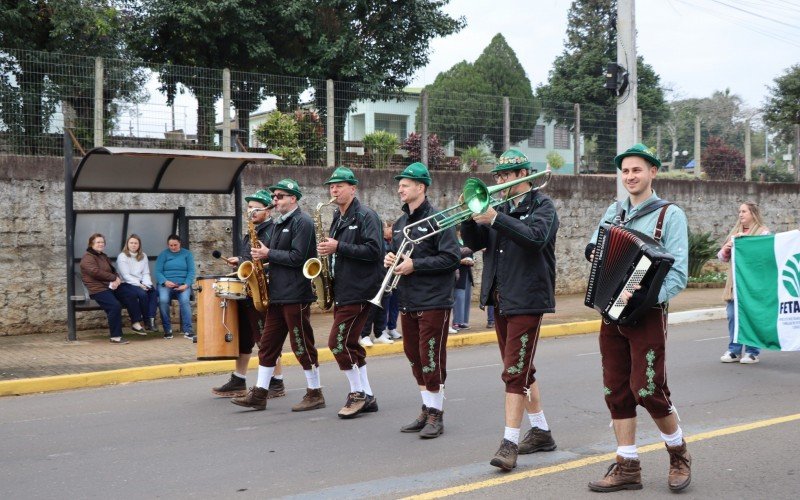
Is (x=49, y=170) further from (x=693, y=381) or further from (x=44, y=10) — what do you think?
(x=693, y=381)

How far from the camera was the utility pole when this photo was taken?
49.9 ft

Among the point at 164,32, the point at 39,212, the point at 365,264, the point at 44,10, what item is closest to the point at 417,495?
the point at 365,264

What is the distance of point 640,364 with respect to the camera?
5.12 meters

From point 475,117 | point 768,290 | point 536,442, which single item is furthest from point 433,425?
point 475,117

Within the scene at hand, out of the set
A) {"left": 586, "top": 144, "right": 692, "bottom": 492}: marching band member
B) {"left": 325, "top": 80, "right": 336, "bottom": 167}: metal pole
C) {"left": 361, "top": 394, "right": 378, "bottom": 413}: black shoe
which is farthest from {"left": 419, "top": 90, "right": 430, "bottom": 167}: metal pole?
{"left": 586, "top": 144, "right": 692, "bottom": 492}: marching band member

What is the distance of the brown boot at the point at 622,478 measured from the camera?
5.36 m

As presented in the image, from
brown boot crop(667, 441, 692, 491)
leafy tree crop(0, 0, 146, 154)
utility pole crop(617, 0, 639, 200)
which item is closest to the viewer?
brown boot crop(667, 441, 692, 491)

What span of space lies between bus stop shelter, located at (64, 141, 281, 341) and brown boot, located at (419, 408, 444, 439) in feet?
21.5

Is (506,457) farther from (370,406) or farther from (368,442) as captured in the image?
(370,406)

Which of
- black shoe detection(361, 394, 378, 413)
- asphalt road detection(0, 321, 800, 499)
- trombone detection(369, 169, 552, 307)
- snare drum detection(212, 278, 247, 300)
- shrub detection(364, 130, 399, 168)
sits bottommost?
asphalt road detection(0, 321, 800, 499)

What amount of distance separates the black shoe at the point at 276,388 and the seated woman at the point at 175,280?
4540 mm

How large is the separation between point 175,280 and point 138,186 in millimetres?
1532

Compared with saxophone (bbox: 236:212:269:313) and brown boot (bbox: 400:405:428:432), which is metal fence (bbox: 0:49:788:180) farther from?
brown boot (bbox: 400:405:428:432)

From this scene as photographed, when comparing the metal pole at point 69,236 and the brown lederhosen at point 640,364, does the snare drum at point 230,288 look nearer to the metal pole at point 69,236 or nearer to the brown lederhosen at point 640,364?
the brown lederhosen at point 640,364
